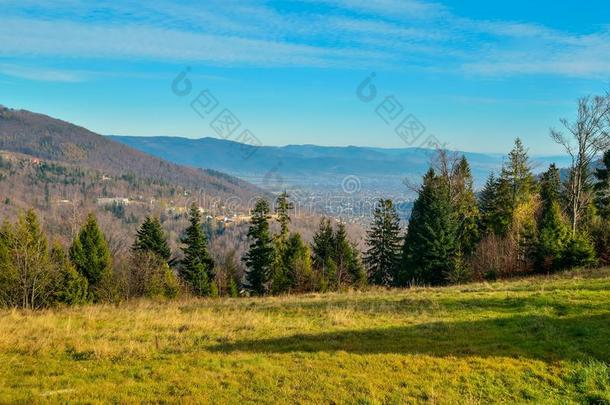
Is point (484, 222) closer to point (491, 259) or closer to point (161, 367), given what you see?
point (491, 259)

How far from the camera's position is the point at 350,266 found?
194 feet

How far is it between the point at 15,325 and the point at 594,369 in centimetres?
1568

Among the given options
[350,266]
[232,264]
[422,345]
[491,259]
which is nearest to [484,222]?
[491,259]

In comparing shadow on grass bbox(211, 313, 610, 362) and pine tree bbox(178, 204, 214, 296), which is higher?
shadow on grass bbox(211, 313, 610, 362)

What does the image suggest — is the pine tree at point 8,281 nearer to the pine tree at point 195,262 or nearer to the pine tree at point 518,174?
the pine tree at point 195,262

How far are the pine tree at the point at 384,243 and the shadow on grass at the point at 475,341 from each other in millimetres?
41836

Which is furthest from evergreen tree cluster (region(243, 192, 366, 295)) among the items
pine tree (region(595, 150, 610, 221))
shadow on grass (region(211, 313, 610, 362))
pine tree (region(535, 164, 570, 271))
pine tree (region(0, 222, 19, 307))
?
shadow on grass (region(211, 313, 610, 362))

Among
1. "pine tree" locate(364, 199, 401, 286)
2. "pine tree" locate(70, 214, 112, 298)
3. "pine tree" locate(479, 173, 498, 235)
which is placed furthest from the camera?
"pine tree" locate(364, 199, 401, 286)

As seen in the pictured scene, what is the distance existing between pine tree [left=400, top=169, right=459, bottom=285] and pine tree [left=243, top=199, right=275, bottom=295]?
1590 cm

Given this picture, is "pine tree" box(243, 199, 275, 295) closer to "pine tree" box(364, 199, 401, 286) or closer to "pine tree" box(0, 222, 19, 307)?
"pine tree" box(364, 199, 401, 286)

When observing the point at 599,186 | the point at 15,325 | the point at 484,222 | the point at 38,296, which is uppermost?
the point at 599,186

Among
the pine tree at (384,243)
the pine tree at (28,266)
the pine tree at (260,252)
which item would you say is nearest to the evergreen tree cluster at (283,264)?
the pine tree at (260,252)

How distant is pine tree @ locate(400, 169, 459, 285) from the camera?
44.8m

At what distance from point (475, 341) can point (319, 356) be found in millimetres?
4601
